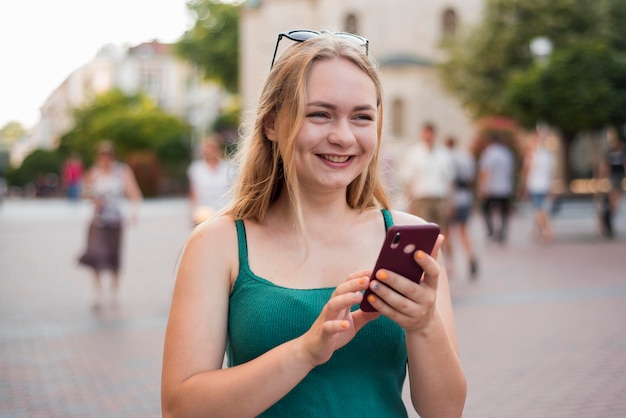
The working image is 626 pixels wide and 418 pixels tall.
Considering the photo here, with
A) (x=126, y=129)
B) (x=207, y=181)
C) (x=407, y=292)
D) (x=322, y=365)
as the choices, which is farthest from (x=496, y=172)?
(x=126, y=129)

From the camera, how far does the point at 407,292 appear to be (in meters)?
1.95

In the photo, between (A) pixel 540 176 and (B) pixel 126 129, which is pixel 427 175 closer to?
(A) pixel 540 176

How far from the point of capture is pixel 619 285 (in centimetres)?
1109

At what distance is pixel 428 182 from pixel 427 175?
100 millimetres

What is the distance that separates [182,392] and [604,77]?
2016 centimetres

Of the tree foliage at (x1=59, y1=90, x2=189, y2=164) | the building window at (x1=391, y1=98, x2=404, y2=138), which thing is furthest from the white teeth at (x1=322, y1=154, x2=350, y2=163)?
the tree foliage at (x1=59, y1=90, x2=189, y2=164)

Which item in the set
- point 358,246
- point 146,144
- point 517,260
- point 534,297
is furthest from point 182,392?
point 146,144

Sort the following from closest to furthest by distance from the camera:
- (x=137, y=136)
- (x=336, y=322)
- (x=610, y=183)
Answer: (x=336, y=322)
(x=610, y=183)
(x=137, y=136)

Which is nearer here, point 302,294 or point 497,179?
point 302,294

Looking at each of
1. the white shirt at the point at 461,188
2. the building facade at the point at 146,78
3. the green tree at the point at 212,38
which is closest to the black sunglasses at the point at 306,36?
the white shirt at the point at 461,188

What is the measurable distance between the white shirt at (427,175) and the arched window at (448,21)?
35.8 meters

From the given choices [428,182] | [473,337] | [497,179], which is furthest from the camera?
[497,179]

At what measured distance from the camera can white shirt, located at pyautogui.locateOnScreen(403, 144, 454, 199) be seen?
38.2 feet

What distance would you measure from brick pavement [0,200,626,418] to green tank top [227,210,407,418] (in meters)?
3.50
